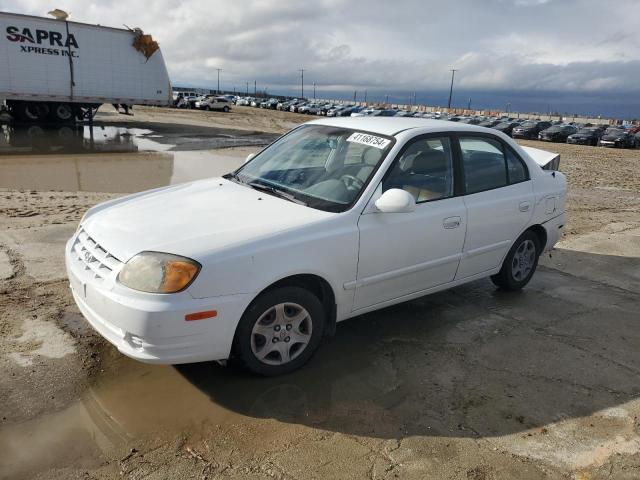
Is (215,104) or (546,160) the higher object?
(215,104)

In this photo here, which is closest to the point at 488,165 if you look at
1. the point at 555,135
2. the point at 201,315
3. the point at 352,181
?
the point at 352,181

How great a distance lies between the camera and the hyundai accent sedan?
2.94m

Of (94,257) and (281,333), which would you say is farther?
(281,333)

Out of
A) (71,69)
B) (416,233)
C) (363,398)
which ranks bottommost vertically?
(363,398)

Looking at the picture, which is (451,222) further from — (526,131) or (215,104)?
(215,104)

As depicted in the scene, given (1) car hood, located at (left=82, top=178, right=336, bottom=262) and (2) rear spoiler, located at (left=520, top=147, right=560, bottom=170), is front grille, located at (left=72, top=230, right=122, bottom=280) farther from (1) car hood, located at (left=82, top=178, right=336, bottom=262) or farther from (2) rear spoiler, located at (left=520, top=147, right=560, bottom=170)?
(2) rear spoiler, located at (left=520, top=147, right=560, bottom=170)

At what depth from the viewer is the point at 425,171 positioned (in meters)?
4.11

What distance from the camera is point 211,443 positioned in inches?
110

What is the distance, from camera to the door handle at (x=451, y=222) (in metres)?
4.08

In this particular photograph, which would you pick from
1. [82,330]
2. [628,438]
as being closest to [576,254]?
[628,438]

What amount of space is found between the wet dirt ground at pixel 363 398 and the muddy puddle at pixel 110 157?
5.75 meters

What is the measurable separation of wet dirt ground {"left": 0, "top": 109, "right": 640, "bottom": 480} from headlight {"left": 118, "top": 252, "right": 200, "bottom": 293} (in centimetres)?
78

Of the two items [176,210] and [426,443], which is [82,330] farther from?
[426,443]

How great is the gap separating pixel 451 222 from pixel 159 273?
2358 mm
